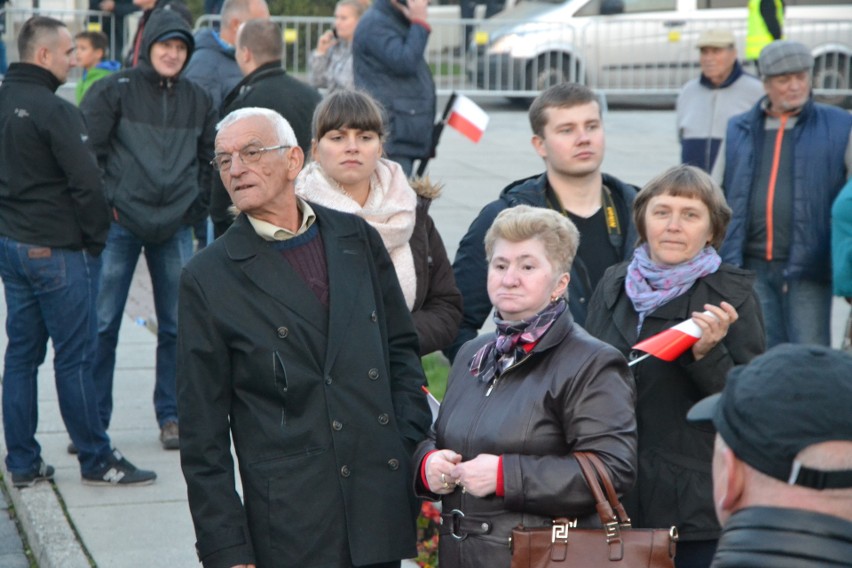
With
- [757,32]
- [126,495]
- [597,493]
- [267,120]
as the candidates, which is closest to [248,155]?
[267,120]

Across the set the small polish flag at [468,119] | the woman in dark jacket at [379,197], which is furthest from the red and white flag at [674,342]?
the small polish flag at [468,119]

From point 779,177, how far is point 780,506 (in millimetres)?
5195

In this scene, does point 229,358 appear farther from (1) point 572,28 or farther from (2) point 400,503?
(1) point 572,28

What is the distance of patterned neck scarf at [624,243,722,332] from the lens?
4.11 m

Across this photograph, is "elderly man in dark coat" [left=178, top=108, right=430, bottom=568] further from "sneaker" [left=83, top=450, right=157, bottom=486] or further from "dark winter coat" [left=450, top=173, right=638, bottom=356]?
"sneaker" [left=83, top=450, right=157, bottom=486]

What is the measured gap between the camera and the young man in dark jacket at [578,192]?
15.8ft

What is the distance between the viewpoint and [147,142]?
701 cm

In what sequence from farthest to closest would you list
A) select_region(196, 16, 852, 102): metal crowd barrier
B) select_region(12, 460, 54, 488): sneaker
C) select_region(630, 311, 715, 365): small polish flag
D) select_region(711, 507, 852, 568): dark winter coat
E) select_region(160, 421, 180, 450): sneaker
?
select_region(196, 16, 852, 102): metal crowd barrier, select_region(160, 421, 180, 450): sneaker, select_region(12, 460, 54, 488): sneaker, select_region(630, 311, 715, 365): small polish flag, select_region(711, 507, 852, 568): dark winter coat

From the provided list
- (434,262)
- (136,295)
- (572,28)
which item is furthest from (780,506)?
(572,28)

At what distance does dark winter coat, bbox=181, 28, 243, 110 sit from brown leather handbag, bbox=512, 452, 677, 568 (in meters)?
6.33

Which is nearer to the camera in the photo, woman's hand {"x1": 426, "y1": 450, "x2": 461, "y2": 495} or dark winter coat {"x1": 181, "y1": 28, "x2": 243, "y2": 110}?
woman's hand {"x1": 426, "y1": 450, "x2": 461, "y2": 495}

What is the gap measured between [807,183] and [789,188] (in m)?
0.10

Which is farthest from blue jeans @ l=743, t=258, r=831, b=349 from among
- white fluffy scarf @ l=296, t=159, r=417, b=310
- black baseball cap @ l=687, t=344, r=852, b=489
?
black baseball cap @ l=687, t=344, r=852, b=489

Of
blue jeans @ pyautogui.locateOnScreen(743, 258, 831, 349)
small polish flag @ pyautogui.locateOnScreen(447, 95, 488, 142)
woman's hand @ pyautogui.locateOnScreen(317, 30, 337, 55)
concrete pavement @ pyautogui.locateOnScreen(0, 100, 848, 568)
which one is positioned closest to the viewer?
concrete pavement @ pyautogui.locateOnScreen(0, 100, 848, 568)
